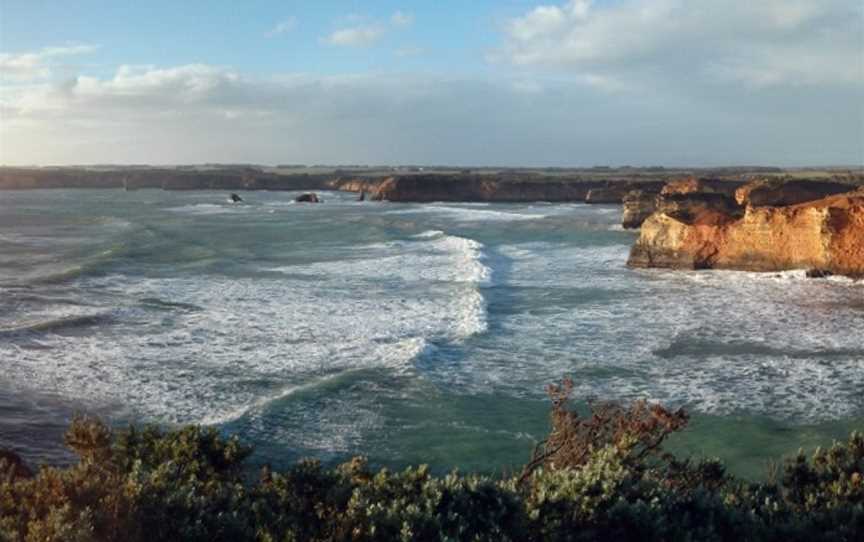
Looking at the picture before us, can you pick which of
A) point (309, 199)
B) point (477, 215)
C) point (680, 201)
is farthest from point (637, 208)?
point (309, 199)

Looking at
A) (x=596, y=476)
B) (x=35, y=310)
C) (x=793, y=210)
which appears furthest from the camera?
(x=793, y=210)

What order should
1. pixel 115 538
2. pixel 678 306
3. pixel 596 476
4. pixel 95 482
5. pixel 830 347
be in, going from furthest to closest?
pixel 678 306, pixel 830 347, pixel 596 476, pixel 95 482, pixel 115 538

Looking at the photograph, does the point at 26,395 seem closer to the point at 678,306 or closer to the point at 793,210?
the point at 678,306

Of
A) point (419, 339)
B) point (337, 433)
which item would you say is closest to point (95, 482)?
point (337, 433)

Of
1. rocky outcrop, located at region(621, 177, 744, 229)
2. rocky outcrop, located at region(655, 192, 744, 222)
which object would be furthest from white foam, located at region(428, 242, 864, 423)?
rocky outcrop, located at region(621, 177, 744, 229)

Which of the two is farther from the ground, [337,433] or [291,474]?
[291,474]

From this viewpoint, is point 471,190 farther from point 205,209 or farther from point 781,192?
point 781,192
